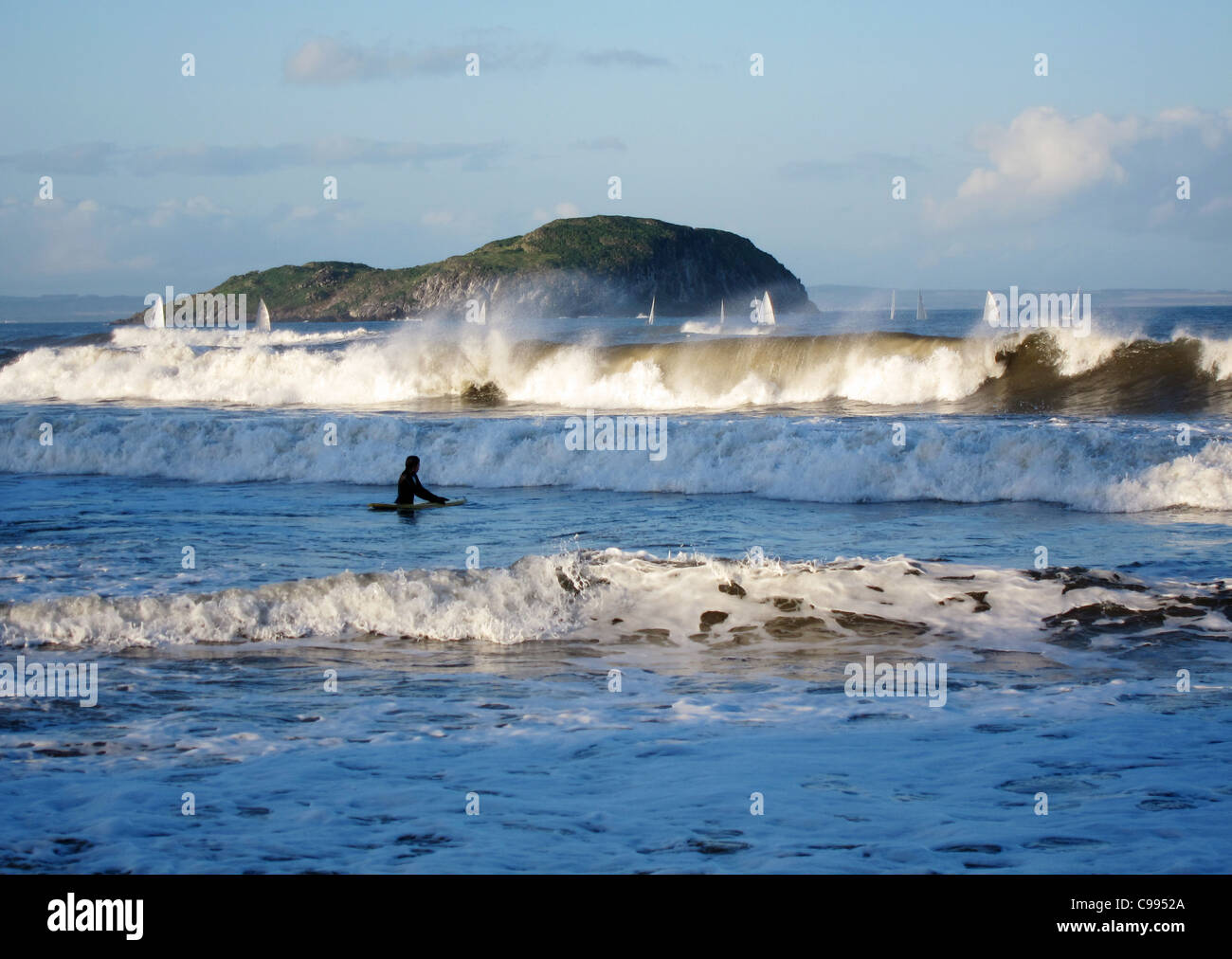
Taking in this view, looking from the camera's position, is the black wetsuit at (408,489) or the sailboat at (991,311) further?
the sailboat at (991,311)

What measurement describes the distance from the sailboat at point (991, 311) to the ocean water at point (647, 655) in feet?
115

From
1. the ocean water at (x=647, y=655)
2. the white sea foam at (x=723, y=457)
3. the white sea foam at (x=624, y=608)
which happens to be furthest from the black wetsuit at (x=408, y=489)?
the white sea foam at (x=624, y=608)

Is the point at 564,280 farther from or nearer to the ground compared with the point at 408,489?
farther from the ground

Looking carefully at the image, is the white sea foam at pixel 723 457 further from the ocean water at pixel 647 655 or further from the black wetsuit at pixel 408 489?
the black wetsuit at pixel 408 489

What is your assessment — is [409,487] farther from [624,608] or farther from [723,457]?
[624,608]

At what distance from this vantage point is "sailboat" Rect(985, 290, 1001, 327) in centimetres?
5544

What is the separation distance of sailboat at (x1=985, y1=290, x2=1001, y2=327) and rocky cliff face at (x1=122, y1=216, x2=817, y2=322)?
101163 millimetres

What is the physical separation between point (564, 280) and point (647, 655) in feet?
539

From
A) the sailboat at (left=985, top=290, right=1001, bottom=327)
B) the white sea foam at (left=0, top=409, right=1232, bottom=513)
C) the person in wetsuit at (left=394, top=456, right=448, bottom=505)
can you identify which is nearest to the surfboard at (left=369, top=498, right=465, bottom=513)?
the person in wetsuit at (left=394, top=456, right=448, bottom=505)

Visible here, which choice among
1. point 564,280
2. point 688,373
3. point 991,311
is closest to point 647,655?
point 688,373

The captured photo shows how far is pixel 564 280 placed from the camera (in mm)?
169750

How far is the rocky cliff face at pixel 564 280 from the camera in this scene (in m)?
166
